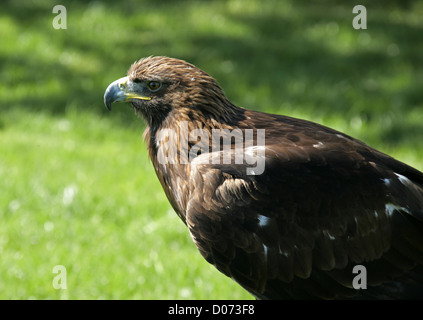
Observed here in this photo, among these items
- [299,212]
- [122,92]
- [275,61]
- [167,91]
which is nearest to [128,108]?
[275,61]

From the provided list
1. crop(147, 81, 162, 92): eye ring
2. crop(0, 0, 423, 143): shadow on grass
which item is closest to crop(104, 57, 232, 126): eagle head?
crop(147, 81, 162, 92): eye ring

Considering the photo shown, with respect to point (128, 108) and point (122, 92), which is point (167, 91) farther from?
point (128, 108)

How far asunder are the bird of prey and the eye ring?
0.34 m

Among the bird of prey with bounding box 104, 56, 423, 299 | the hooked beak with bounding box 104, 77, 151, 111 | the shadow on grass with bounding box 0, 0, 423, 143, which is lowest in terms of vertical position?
the bird of prey with bounding box 104, 56, 423, 299

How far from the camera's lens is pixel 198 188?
394 centimetres

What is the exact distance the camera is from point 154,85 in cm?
434

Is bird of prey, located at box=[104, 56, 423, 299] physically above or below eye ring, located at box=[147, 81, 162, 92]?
below

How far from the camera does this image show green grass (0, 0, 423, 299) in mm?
5449

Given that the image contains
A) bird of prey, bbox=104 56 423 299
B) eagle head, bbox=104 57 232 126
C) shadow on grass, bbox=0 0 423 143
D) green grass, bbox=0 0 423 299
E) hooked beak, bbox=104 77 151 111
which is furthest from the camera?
shadow on grass, bbox=0 0 423 143

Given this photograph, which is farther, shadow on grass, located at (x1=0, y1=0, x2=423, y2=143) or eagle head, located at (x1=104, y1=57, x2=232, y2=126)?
shadow on grass, located at (x1=0, y1=0, x2=423, y2=143)

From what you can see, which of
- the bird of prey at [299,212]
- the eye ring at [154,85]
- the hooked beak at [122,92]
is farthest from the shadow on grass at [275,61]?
the bird of prey at [299,212]

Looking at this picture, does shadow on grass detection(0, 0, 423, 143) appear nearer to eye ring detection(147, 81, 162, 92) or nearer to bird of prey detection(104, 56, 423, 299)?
eye ring detection(147, 81, 162, 92)

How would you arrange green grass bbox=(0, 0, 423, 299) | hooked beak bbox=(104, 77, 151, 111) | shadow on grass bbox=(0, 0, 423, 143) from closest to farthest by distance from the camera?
hooked beak bbox=(104, 77, 151, 111) → green grass bbox=(0, 0, 423, 299) → shadow on grass bbox=(0, 0, 423, 143)

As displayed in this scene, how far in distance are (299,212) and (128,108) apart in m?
4.65
